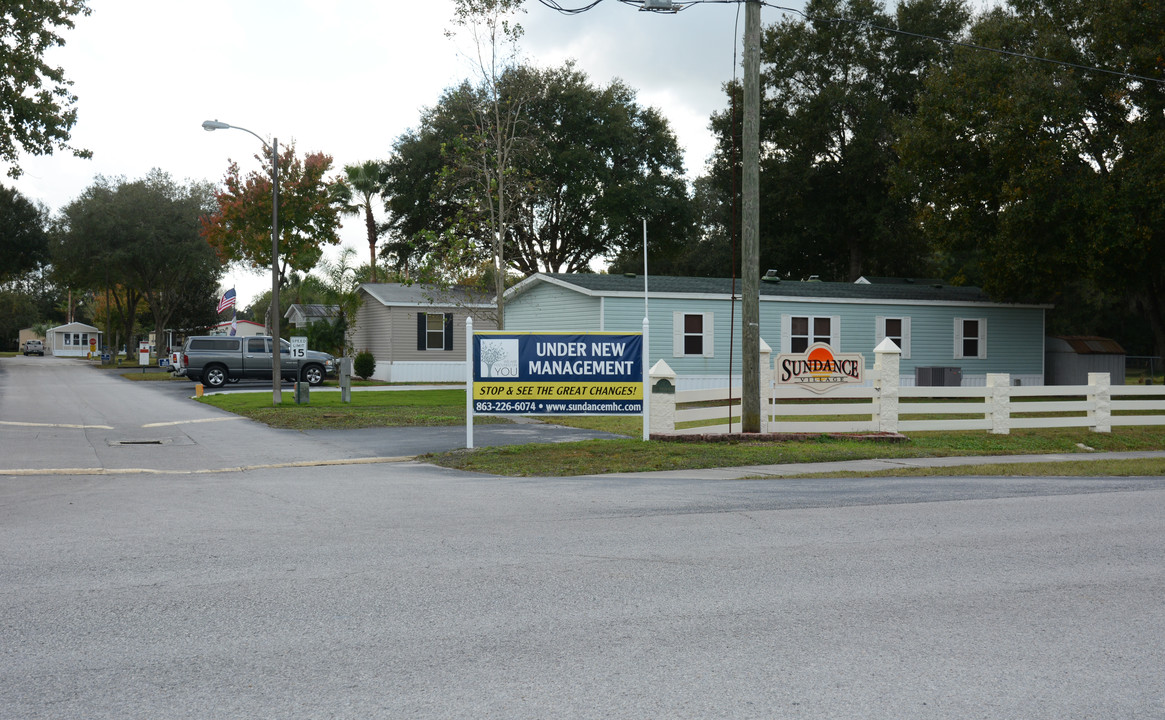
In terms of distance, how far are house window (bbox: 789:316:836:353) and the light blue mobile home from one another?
→ 1.3 inches

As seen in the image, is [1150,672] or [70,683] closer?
[70,683]

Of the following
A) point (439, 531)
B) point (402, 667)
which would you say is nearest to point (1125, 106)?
point (439, 531)

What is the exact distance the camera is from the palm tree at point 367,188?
4991cm

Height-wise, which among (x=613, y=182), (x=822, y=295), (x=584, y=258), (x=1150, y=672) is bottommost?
(x=1150, y=672)

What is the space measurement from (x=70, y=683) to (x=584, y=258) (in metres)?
48.3

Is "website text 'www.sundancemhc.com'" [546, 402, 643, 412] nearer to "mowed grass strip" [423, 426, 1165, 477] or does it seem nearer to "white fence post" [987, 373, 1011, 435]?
"mowed grass strip" [423, 426, 1165, 477]

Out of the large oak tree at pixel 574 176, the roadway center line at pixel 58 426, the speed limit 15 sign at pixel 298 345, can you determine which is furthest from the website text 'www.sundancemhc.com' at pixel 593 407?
the large oak tree at pixel 574 176

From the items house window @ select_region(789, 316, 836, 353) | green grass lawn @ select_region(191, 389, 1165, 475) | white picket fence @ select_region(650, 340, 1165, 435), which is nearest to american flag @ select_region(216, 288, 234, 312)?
green grass lawn @ select_region(191, 389, 1165, 475)

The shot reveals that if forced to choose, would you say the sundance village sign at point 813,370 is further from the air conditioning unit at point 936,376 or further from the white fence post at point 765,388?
the air conditioning unit at point 936,376

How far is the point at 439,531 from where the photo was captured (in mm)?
8273

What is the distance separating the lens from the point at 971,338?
1294 inches

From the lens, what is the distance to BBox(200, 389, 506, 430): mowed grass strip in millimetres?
20234

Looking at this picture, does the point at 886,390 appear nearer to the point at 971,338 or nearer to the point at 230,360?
the point at 971,338

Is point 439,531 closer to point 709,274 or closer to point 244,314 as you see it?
point 709,274
